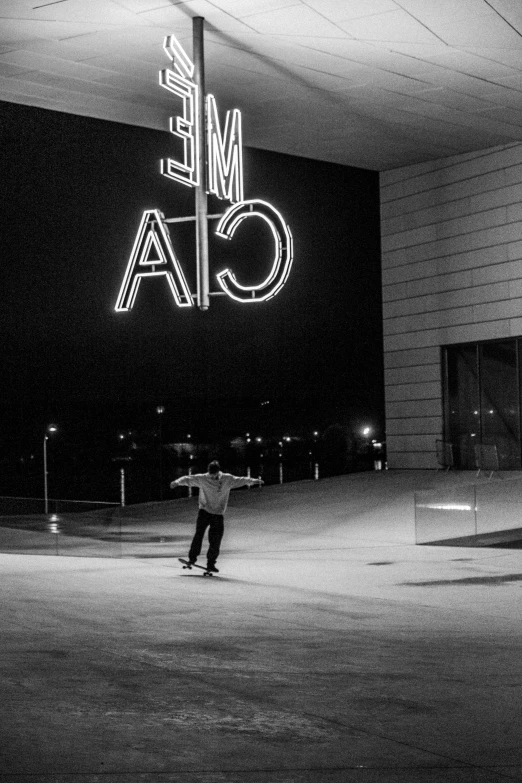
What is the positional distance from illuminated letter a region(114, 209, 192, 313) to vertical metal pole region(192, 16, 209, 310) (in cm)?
40

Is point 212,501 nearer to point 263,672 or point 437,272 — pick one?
point 263,672

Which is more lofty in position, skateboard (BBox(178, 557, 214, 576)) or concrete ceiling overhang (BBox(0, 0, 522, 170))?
concrete ceiling overhang (BBox(0, 0, 522, 170))

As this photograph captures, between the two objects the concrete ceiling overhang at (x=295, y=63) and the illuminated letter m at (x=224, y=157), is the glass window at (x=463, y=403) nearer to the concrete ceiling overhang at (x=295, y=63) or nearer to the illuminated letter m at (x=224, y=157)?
the concrete ceiling overhang at (x=295, y=63)

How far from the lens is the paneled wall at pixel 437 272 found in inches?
1192

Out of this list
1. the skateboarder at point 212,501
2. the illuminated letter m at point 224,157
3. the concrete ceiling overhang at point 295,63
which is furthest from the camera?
the illuminated letter m at point 224,157

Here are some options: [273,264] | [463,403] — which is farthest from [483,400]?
[273,264]

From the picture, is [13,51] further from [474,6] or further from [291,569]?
[291,569]

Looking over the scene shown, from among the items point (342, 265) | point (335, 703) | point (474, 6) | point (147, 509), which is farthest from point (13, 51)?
point (342, 265)

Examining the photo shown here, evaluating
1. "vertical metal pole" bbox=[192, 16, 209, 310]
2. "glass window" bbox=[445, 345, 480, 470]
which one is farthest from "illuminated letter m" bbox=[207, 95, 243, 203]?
"glass window" bbox=[445, 345, 480, 470]

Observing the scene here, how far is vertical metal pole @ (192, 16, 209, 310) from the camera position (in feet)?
63.5

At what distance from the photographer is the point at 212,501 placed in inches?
625

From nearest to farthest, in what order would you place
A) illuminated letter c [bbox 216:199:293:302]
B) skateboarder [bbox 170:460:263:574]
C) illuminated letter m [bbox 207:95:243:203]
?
1. skateboarder [bbox 170:460:263:574]
2. illuminated letter m [bbox 207:95:243:203]
3. illuminated letter c [bbox 216:199:293:302]

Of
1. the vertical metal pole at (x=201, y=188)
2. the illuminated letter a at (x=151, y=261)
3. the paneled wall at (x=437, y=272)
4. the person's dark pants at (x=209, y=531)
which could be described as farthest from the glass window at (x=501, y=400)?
the person's dark pants at (x=209, y=531)

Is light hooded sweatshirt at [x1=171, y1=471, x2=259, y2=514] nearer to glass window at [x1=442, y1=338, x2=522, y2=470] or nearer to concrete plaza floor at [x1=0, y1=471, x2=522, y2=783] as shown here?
concrete plaza floor at [x1=0, y1=471, x2=522, y2=783]
